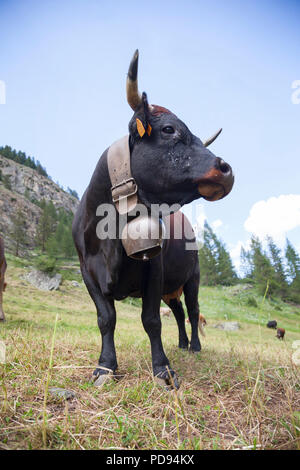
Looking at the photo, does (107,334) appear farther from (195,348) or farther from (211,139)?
(195,348)

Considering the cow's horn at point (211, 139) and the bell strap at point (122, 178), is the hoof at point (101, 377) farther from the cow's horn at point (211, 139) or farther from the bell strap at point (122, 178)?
the cow's horn at point (211, 139)

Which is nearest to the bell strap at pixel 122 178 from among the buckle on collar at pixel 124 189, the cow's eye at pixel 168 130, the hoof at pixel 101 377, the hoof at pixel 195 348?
the buckle on collar at pixel 124 189

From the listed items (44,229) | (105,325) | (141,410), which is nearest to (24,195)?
(44,229)

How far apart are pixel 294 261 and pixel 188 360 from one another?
6660cm

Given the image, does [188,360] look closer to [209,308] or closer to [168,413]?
[168,413]

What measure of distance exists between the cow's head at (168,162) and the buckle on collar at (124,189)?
8 cm

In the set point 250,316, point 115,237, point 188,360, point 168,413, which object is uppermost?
point 115,237

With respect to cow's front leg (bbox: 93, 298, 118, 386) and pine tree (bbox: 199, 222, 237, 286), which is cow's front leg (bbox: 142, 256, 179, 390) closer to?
cow's front leg (bbox: 93, 298, 118, 386)

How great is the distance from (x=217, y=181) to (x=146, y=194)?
2.15 ft

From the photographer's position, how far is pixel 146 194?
8.86 ft

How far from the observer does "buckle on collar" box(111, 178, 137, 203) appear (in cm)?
263

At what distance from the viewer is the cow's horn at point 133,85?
2374 millimetres

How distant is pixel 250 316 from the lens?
33469mm
